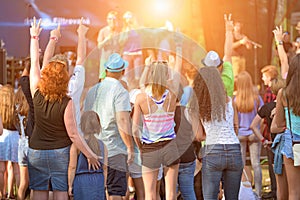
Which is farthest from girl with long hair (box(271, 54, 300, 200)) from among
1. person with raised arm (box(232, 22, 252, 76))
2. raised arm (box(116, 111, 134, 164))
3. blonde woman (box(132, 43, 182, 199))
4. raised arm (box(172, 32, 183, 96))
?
person with raised arm (box(232, 22, 252, 76))

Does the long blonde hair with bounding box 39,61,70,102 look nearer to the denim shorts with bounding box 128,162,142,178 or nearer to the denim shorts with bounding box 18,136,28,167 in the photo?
the denim shorts with bounding box 128,162,142,178

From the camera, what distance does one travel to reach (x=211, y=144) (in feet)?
17.9

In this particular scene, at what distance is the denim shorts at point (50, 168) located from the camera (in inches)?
213

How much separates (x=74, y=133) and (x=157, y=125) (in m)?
0.71

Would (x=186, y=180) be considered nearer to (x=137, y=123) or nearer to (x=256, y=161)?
(x=137, y=123)

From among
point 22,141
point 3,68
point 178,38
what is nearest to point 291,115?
point 22,141

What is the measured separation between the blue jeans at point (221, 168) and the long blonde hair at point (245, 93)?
87.5 inches

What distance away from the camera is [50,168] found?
5.46m

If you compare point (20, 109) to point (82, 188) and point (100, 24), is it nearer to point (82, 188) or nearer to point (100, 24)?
point (82, 188)

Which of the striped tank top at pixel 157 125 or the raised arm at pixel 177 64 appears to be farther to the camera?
the raised arm at pixel 177 64

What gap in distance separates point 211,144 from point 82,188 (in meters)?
1.07

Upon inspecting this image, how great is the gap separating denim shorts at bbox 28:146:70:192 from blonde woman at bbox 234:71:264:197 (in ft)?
9.24

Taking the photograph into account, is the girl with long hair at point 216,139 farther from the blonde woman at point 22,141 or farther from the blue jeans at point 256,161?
the blue jeans at point 256,161

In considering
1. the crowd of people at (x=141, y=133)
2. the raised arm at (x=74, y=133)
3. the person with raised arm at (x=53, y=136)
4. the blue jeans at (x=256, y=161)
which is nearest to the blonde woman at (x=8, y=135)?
the crowd of people at (x=141, y=133)
